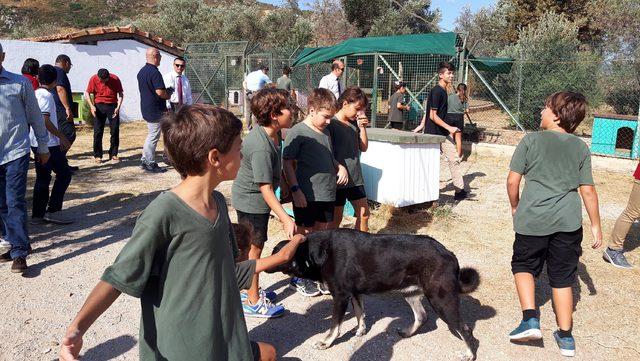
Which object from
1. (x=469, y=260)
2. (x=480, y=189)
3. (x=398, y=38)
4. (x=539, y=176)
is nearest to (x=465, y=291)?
(x=539, y=176)

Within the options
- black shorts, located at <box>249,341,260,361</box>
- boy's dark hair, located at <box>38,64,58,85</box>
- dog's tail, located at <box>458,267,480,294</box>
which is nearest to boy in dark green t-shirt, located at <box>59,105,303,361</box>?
black shorts, located at <box>249,341,260,361</box>

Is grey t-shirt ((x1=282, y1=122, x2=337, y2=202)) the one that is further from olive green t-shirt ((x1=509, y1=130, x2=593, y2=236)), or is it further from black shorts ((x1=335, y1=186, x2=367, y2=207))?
olive green t-shirt ((x1=509, y1=130, x2=593, y2=236))

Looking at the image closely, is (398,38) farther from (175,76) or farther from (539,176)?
(539,176)

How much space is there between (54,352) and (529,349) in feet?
10.8

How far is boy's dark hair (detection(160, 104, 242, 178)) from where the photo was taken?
167 centimetres

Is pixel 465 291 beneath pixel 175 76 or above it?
beneath

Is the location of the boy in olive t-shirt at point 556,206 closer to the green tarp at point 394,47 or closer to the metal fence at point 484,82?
the metal fence at point 484,82

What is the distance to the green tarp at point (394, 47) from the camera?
11.6 m

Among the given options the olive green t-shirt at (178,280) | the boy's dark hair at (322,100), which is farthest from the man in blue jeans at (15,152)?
the olive green t-shirt at (178,280)

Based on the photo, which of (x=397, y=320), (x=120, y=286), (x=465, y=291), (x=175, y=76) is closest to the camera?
(x=120, y=286)

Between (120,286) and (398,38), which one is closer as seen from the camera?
(120,286)

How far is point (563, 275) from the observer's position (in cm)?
343

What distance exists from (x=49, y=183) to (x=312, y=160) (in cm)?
386

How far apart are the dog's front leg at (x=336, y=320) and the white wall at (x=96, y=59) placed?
14.1 m
